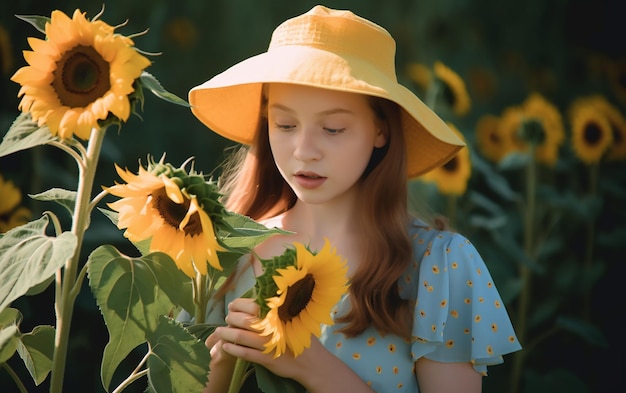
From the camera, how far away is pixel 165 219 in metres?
0.96

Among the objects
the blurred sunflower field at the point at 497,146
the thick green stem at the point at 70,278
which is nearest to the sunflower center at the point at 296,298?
the thick green stem at the point at 70,278

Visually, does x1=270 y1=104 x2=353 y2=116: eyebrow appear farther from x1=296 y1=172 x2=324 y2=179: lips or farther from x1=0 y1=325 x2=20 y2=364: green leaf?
x1=0 y1=325 x2=20 y2=364: green leaf

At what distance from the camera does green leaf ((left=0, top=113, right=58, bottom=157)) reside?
0.96 metres

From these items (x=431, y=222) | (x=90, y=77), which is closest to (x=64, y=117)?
(x=90, y=77)

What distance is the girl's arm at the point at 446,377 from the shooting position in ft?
3.98

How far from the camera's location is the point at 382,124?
127 cm

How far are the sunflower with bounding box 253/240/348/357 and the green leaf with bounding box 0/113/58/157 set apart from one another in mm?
251

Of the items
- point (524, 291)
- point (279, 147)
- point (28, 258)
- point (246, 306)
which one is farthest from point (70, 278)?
point (524, 291)

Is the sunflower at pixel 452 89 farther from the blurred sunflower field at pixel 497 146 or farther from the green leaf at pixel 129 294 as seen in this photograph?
the green leaf at pixel 129 294

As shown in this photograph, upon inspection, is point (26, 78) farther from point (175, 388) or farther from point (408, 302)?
point (408, 302)

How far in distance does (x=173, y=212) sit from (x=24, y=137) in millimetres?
170

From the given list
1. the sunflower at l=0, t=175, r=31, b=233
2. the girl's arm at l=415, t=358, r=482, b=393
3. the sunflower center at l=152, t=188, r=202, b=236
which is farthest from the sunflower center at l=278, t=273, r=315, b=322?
the sunflower at l=0, t=175, r=31, b=233

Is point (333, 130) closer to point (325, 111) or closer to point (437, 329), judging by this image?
point (325, 111)

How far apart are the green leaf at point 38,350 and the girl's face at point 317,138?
13.1 inches
